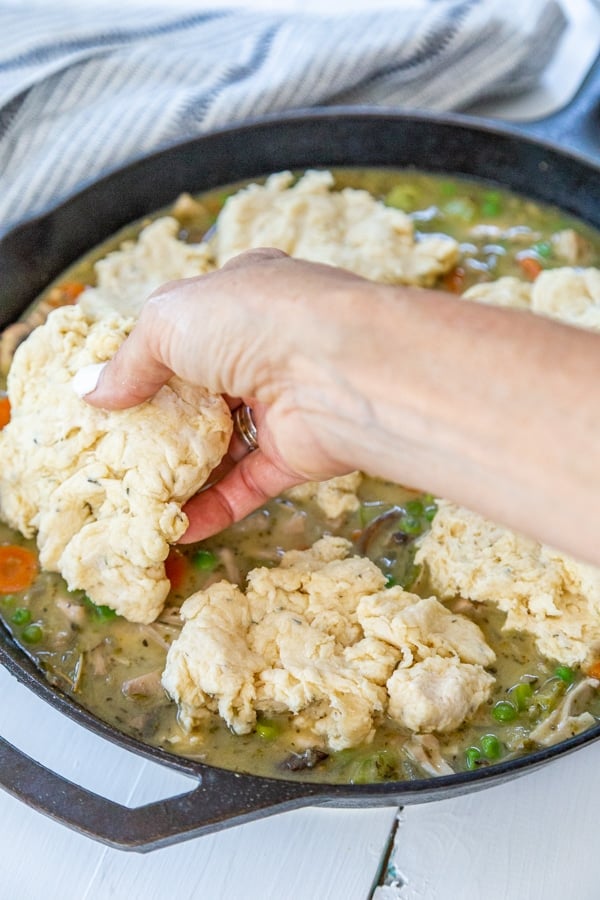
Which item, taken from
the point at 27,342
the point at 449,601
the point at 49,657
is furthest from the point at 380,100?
the point at 49,657

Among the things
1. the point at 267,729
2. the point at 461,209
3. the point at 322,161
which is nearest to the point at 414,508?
the point at 267,729

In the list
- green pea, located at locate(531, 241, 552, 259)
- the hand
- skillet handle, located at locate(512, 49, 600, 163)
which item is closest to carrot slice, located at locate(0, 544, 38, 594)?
the hand

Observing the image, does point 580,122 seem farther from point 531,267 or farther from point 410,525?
point 410,525

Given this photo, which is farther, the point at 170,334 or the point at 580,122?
the point at 580,122

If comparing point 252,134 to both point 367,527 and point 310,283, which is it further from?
point 310,283

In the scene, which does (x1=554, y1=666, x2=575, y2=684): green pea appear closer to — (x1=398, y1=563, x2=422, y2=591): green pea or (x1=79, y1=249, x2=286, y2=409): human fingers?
(x1=398, y1=563, x2=422, y2=591): green pea
